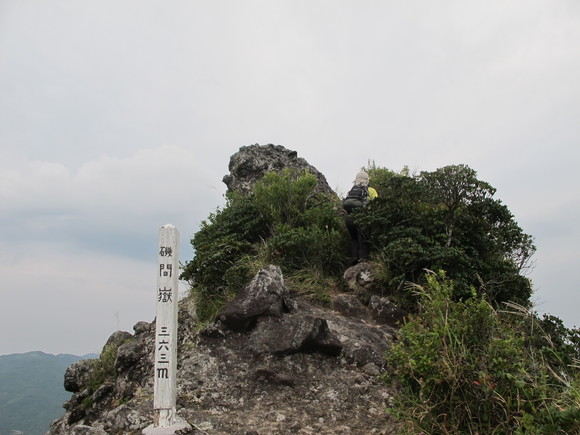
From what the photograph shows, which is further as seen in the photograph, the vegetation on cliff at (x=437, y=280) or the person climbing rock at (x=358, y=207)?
the person climbing rock at (x=358, y=207)

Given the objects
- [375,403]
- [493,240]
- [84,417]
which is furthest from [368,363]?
[84,417]

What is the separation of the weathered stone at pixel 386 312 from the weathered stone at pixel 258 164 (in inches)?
208

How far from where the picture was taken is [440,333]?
516cm

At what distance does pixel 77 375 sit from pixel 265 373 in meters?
4.61

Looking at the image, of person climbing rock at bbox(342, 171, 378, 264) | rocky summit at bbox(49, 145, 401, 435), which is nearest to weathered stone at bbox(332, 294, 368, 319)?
rocky summit at bbox(49, 145, 401, 435)

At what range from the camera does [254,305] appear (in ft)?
25.1

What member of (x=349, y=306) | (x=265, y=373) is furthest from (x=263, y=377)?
(x=349, y=306)

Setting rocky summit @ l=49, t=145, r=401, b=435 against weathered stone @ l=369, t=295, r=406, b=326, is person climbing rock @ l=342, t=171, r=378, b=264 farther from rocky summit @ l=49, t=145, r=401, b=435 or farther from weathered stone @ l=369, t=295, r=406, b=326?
weathered stone @ l=369, t=295, r=406, b=326

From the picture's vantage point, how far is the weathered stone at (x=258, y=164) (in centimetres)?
1350

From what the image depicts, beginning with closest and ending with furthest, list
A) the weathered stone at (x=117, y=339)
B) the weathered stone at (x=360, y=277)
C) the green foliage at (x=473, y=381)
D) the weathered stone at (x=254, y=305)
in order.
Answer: the green foliage at (x=473, y=381)
the weathered stone at (x=254, y=305)
the weathered stone at (x=360, y=277)
the weathered stone at (x=117, y=339)

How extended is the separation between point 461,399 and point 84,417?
6031 millimetres

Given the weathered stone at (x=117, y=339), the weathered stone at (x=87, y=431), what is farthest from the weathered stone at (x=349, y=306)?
the weathered stone at (x=87, y=431)

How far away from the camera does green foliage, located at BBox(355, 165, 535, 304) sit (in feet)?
27.5

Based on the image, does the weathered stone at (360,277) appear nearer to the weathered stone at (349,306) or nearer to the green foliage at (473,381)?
the weathered stone at (349,306)
